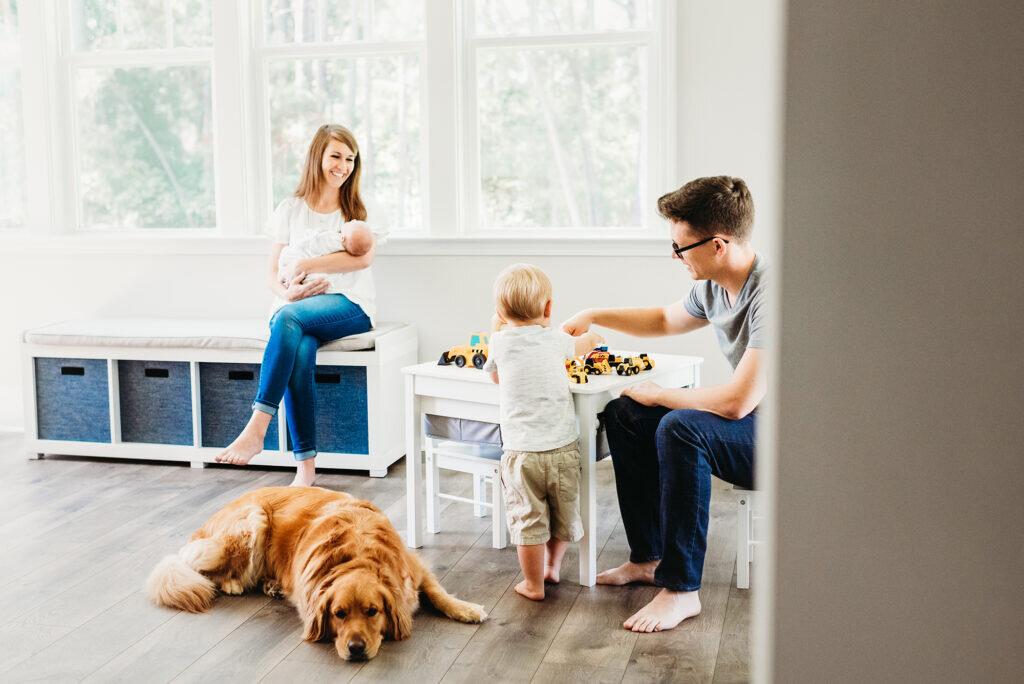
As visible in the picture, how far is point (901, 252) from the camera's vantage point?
76 cm

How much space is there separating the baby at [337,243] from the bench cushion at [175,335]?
274mm

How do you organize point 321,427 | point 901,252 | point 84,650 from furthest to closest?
1. point 321,427
2. point 84,650
3. point 901,252

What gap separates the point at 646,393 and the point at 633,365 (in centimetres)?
22

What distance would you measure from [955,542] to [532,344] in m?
1.58

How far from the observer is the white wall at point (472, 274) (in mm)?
3605

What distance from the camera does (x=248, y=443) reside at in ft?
10.8

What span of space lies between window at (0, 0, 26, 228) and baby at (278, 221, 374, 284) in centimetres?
179

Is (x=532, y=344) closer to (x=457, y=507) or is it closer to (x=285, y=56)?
(x=457, y=507)

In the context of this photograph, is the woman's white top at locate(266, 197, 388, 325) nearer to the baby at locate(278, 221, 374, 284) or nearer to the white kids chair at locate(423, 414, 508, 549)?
the baby at locate(278, 221, 374, 284)

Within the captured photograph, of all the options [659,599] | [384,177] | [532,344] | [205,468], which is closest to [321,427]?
[205,468]

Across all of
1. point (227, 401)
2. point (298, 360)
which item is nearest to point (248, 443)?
point (298, 360)

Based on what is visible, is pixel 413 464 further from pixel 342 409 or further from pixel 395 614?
pixel 342 409

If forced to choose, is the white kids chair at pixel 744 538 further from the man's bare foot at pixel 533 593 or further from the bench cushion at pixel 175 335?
the bench cushion at pixel 175 335

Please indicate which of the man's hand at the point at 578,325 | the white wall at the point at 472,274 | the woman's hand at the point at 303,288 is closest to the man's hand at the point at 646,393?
the man's hand at the point at 578,325
